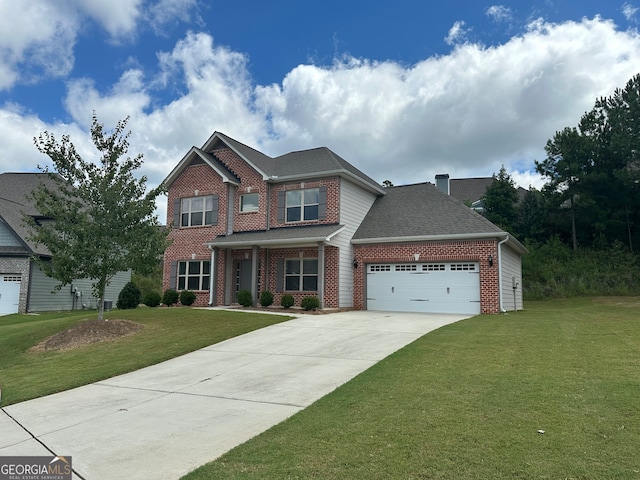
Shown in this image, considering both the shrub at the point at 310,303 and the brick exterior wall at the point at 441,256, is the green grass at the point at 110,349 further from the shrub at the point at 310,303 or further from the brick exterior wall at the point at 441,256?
the brick exterior wall at the point at 441,256

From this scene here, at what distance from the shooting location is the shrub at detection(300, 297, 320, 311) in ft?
58.6

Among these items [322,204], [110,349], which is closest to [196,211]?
[322,204]

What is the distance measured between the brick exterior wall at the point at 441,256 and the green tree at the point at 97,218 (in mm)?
8764

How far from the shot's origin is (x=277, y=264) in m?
20.3

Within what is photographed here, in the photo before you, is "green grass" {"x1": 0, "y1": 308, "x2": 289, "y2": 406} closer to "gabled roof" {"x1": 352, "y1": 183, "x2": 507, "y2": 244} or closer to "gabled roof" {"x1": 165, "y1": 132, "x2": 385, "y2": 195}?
"gabled roof" {"x1": 352, "y1": 183, "x2": 507, "y2": 244}

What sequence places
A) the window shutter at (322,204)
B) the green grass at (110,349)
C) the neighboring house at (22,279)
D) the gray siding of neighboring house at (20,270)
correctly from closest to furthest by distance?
1. the green grass at (110,349)
2. the window shutter at (322,204)
3. the gray siding of neighboring house at (20,270)
4. the neighboring house at (22,279)

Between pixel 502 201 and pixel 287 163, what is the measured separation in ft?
61.5

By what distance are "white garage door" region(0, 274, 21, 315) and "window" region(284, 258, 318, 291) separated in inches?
568

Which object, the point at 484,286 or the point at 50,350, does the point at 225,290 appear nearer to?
the point at 50,350

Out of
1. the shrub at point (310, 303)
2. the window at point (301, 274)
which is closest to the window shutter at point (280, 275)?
the window at point (301, 274)

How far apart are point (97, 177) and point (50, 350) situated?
5.10 metres

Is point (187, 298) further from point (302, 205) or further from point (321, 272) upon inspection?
point (302, 205)

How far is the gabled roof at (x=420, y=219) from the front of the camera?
18.0 metres

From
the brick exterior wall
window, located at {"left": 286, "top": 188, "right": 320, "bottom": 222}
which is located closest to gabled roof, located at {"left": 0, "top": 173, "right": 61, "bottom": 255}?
window, located at {"left": 286, "top": 188, "right": 320, "bottom": 222}
